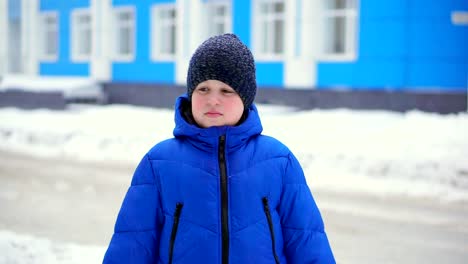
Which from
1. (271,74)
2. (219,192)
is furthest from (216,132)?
(271,74)

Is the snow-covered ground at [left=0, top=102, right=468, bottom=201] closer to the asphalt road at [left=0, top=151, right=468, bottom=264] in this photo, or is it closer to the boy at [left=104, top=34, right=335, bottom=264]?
the asphalt road at [left=0, top=151, right=468, bottom=264]

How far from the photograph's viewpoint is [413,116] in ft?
42.6

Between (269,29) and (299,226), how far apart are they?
51.3 feet

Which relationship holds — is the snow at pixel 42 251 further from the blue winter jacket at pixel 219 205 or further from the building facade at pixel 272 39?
the building facade at pixel 272 39

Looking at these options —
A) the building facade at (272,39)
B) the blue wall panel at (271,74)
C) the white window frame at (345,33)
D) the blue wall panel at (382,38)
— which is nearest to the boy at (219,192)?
the building facade at (272,39)

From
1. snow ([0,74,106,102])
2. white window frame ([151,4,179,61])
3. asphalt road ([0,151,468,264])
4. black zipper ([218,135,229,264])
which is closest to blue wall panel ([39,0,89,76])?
snow ([0,74,106,102])

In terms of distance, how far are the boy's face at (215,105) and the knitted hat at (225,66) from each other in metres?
0.02

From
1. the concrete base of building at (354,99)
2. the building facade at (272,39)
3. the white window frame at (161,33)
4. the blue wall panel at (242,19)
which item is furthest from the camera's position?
the white window frame at (161,33)

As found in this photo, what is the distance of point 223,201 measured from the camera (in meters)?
2.10

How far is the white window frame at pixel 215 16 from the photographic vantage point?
60.3 ft

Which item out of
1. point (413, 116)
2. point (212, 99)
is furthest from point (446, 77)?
point (212, 99)

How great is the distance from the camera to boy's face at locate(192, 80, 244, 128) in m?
2.15

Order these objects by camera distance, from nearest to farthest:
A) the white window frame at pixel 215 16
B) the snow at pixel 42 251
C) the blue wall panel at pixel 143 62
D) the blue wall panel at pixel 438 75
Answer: the snow at pixel 42 251 → the blue wall panel at pixel 438 75 → the white window frame at pixel 215 16 → the blue wall panel at pixel 143 62

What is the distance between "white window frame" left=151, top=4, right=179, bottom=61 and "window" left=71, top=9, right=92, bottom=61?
12.2 feet
